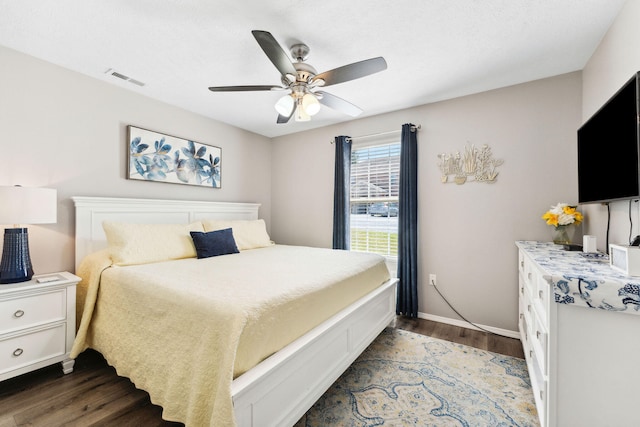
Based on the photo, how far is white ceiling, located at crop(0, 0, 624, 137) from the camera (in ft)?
5.57

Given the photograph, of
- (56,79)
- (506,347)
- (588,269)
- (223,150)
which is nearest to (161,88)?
(56,79)

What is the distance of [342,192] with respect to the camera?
12.0 feet

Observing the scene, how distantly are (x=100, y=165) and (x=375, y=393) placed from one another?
10.1 ft

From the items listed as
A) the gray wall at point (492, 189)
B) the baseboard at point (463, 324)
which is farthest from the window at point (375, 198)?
the baseboard at point (463, 324)

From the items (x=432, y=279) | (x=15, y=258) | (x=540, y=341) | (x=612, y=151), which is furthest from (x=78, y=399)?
(x=612, y=151)

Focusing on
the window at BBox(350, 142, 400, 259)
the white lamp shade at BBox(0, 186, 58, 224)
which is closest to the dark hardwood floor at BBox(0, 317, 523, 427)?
the white lamp shade at BBox(0, 186, 58, 224)

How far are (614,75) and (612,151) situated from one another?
598mm

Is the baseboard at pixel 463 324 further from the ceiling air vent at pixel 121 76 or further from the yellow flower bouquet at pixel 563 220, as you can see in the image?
the ceiling air vent at pixel 121 76

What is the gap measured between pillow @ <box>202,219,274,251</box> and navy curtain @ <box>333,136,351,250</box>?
92 cm

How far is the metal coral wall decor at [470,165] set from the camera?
9.09ft

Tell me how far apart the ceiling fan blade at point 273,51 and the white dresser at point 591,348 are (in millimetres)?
1801

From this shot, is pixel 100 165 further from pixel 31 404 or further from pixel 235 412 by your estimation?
pixel 235 412

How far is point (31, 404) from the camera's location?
1.69 metres

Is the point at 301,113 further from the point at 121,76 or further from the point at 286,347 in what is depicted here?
the point at 121,76
